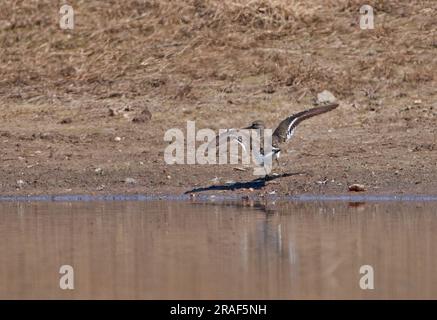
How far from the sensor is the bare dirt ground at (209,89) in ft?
41.6

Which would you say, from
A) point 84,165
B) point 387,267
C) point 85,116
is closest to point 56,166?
point 84,165

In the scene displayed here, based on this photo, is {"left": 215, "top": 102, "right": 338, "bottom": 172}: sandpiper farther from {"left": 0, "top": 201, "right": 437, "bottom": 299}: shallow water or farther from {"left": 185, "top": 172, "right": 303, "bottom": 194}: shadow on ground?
{"left": 0, "top": 201, "right": 437, "bottom": 299}: shallow water

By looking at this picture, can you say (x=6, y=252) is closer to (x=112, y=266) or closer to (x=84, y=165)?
(x=112, y=266)

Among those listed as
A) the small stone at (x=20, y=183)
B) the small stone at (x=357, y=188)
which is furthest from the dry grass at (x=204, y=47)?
the small stone at (x=357, y=188)

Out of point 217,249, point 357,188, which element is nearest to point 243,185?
point 357,188

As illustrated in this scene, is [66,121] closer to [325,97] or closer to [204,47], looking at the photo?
[204,47]

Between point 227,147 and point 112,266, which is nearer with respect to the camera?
point 112,266

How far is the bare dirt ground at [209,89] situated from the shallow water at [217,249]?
909mm

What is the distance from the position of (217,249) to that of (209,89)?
558 cm

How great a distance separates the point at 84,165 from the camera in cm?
1302
